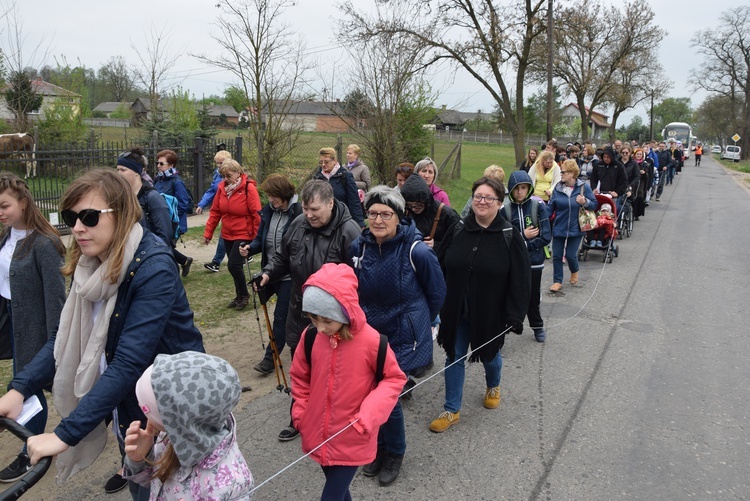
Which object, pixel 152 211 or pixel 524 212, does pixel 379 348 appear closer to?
pixel 524 212

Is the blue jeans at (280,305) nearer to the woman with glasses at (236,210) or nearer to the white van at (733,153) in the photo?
the woman with glasses at (236,210)

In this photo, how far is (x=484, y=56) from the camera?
25000 millimetres

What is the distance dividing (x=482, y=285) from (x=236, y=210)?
368cm

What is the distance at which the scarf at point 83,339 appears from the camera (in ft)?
7.72

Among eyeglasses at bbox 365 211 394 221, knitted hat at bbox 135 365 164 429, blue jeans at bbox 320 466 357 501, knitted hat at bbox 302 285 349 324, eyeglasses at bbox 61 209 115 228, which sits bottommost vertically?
blue jeans at bbox 320 466 357 501

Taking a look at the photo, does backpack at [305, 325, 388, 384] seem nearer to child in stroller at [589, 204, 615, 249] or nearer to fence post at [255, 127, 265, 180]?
child in stroller at [589, 204, 615, 249]

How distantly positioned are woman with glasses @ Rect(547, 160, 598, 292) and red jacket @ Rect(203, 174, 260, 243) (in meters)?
4.03

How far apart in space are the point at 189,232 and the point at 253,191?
5.01 m

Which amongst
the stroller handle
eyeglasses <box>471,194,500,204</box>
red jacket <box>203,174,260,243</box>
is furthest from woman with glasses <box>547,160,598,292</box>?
the stroller handle

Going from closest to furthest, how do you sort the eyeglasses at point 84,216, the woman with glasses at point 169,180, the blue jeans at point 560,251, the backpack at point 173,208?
1. the eyeglasses at point 84,216
2. the backpack at point 173,208
3. the woman with glasses at point 169,180
4. the blue jeans at point 560,251

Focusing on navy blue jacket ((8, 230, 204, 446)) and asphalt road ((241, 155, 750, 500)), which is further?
asphalt road ((241, 155, 750, 500))

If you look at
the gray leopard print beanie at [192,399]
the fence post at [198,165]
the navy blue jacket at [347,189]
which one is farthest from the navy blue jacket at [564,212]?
the fence post at [198,165]

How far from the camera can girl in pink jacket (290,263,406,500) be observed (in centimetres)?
275

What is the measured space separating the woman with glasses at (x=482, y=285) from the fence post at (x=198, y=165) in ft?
35.6
